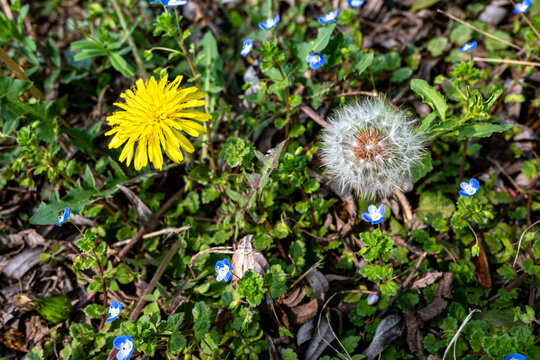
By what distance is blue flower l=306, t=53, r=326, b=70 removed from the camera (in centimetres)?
313

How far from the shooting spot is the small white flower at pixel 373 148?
271 cm

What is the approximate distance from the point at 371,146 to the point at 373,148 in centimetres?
2

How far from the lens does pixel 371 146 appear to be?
8.93ft

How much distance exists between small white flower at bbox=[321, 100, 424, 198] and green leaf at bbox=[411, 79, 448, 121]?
0.19 metres

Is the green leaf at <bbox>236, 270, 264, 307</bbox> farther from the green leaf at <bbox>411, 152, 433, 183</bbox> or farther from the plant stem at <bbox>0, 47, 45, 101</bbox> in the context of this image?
the plant stem at <bbox>0, 47, 45, 101</bbox>

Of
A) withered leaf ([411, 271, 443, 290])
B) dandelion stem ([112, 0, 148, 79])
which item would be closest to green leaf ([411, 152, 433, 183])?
withered leaf ([411, 271, 443, 290])

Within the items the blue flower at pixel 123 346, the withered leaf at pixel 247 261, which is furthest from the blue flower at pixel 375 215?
the blue flower at pixel 123 346

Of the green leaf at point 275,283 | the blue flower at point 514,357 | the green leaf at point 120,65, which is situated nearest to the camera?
the blue flower at point 514,357

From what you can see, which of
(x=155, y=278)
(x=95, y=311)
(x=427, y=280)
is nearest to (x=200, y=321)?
(x=155, y=278)

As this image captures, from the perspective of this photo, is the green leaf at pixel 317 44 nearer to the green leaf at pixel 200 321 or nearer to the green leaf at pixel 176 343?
the green leaf at pixel 200 321

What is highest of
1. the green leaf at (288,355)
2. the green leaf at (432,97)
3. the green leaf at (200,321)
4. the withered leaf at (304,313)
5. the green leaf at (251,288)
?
the green leaf at (432,97)

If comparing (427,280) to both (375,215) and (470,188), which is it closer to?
(375,215)

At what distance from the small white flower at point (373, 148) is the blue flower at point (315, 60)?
503 mm

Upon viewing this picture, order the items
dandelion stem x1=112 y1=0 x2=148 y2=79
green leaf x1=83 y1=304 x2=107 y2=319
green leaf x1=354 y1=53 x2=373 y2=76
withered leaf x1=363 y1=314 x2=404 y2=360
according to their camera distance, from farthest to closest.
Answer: dandelion stem x1=112 y1=0 x2=148 y2=79, green leaf x1=354 y1=53 x2=373 y2=76, green leaf x1=83 y1=304 x2=107 y2=319, withered leaf x1=363 y1=314 x2=404 y2=360
